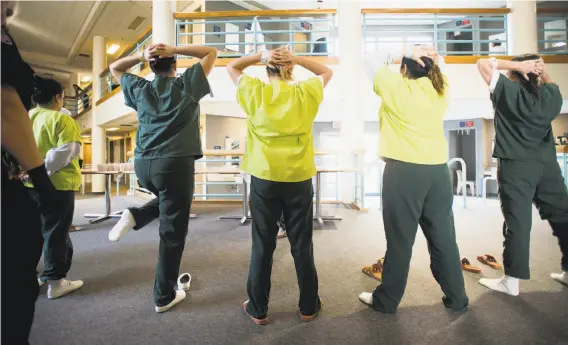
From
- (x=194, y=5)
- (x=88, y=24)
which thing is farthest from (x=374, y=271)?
(x=88, y=24)

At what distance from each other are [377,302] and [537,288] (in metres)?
1.12

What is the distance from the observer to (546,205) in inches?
71.7

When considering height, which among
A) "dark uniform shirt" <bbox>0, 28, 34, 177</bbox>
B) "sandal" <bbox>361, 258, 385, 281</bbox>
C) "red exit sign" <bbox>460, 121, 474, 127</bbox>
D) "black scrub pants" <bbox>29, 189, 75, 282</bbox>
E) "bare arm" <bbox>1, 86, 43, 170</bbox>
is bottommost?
"sandal" <bbox>361, 258, 385, 281</bbox>

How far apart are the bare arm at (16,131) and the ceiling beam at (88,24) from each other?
8.98 m

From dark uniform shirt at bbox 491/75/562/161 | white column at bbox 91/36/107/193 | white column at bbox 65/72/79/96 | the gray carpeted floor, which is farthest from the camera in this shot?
white column at bbox 65/72/79/96

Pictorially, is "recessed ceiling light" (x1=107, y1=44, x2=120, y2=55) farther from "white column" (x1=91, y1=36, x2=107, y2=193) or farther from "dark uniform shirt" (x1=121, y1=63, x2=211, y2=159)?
"dark uniform shirt" (x1=121, y1=63, x2=211, y2=159)

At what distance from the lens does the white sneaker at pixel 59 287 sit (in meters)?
1.81

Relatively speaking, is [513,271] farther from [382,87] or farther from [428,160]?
[382,87]

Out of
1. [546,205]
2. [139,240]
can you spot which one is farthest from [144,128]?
[546,205]

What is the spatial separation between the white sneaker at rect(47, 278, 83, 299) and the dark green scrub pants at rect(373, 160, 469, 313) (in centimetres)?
187

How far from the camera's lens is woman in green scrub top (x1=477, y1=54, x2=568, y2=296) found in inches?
66.9

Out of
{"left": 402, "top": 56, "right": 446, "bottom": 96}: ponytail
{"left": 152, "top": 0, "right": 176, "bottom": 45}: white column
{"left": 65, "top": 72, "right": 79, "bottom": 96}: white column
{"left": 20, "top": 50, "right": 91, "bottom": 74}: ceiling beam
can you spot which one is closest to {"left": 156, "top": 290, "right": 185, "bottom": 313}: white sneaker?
{"left": 402, "top": 56, "right": 446, "bottom": 96}: ponytail

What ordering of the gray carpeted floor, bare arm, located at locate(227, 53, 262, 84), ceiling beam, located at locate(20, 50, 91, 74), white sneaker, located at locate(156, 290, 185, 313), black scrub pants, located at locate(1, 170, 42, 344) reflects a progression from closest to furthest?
black scrub pants, located at locate(1, 170, 42, 344) < the gray carpeted floor < bare arm, located at locate(227, 53, 262, 84) < white sneaker, located at locate(156, 290, 185, 313) < ceiling beam, located at locate(20, 50, 91, 74)

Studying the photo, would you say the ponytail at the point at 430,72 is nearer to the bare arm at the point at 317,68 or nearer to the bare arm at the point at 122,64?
the bare arm at the point at 317,68
